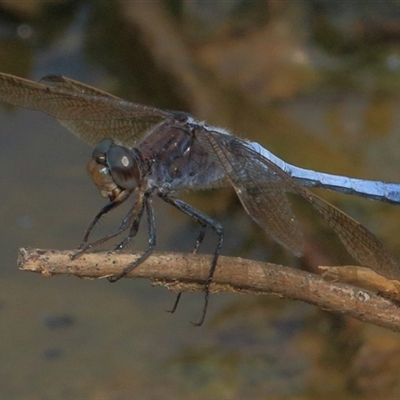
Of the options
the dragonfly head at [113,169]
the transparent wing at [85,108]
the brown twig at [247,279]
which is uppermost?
the transparent wing at [85,108]

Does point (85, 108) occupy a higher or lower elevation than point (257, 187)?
higher

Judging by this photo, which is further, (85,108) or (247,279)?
(85,108)

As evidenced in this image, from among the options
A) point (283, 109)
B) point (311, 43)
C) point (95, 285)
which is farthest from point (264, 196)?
point (311, 43)

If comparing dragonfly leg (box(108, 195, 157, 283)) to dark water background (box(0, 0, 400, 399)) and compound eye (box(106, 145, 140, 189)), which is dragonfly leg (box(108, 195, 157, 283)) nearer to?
compound eye (box(106, 145, 140, 189))

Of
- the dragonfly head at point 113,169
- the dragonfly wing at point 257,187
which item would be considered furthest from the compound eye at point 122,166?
the dragonfly wing at point 257,187

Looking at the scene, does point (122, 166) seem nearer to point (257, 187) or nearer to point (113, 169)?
point (113, 169)

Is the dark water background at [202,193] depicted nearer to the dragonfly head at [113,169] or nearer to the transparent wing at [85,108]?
the transparent wing at [85,108]

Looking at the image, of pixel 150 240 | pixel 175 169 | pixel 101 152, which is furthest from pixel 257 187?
pixel 101 152
